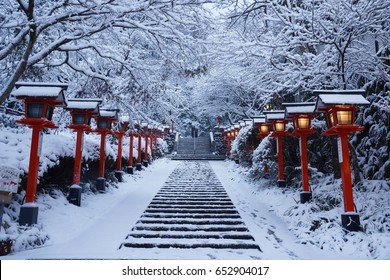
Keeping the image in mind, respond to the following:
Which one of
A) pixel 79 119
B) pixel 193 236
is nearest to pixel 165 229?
pixel 193 236

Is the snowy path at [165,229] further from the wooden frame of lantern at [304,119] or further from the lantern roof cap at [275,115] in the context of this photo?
the lantern roof cap at [275,115]

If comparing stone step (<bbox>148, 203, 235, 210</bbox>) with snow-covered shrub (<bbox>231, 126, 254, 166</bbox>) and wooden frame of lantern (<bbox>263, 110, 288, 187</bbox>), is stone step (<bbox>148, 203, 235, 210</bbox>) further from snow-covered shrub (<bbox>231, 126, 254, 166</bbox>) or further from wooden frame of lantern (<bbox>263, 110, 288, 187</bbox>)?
snow-covered shrub (<bbox>231, 126, 254, 166</bbox>)

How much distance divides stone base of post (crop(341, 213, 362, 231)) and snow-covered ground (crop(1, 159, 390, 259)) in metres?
0.20

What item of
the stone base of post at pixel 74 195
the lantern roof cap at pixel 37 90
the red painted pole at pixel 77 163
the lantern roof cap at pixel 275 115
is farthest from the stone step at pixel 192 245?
the lantern roof cap at pixel 275 115

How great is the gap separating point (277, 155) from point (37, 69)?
7893mm

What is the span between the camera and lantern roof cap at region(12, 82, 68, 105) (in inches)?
215

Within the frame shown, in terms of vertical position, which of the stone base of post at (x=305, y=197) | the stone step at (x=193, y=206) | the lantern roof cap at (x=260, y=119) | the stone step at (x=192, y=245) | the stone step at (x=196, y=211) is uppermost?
the lantern roof cap at (x=260, y=119)

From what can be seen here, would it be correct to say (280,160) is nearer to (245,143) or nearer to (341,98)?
(245,143)

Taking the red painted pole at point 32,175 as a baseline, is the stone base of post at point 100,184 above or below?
below

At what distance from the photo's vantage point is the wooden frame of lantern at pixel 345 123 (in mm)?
5312

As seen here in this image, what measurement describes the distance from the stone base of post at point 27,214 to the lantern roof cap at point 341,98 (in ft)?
20.2

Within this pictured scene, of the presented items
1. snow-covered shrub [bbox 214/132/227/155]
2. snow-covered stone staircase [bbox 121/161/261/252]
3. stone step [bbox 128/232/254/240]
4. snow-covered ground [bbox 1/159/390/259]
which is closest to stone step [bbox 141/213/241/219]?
snow-covered stone staircase [bbox 121/161/261/252]
